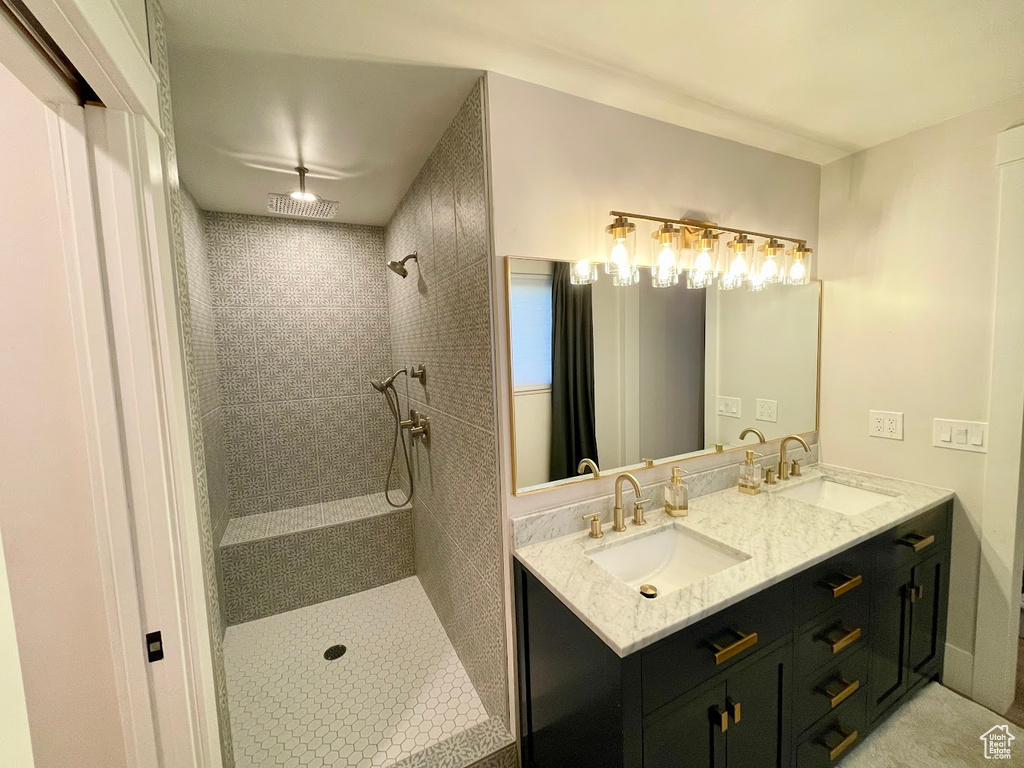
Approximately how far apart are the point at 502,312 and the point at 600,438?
→ 61 cm

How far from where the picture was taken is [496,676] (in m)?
1.48

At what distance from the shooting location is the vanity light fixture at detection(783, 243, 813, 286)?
1884 millimetres

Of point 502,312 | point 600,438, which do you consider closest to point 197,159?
point 502,312

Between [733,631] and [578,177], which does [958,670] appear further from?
[578,177]

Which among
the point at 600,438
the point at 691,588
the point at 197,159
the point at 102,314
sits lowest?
the point at 691,588

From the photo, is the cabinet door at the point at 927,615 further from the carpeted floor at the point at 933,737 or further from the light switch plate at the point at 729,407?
the light switch plate at the point at 729,407

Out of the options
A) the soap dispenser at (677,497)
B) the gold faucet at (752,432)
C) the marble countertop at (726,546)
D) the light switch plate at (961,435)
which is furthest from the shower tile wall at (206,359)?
the light switch plate at (961,435)

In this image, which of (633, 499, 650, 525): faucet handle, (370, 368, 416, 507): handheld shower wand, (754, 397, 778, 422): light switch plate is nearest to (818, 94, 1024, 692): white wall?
(754, 397, 778, 422): light switch plate

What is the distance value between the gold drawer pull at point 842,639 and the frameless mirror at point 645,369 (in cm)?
71

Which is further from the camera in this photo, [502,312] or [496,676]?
[496,676]

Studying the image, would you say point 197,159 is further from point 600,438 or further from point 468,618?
point 468,618

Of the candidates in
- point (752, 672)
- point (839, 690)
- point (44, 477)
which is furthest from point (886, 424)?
point (44, 477)

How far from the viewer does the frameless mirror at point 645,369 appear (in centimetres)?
137

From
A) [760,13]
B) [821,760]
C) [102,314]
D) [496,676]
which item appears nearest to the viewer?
[102,314]
